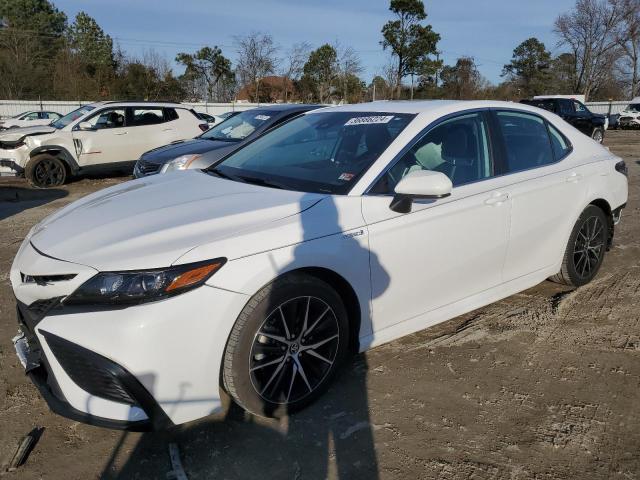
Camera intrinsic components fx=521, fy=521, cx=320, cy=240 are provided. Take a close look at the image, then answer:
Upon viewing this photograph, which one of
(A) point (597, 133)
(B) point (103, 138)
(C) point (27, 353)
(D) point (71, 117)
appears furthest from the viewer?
(A) point (597, 133)

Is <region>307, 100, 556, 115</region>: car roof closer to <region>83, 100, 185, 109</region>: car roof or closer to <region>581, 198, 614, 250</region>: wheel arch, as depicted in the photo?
<region>581, 198, 614, 250</region>: wheel arch

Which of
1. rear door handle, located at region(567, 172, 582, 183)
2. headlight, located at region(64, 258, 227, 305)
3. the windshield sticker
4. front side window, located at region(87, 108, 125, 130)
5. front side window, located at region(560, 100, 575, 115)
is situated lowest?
headlight, located at region(64, 258, 227, 305)

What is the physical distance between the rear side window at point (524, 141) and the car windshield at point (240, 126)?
4.98 m

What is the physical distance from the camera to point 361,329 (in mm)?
2969

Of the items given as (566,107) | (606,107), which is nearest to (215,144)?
(566,107)

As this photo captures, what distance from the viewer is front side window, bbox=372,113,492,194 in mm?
3189

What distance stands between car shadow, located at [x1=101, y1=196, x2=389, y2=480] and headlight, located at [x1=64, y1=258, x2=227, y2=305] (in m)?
0.49

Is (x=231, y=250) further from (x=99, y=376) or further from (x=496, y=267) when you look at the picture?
(x=496, y=267)

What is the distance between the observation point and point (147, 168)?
7.73m

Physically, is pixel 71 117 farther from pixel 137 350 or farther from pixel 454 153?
pixel 137 350

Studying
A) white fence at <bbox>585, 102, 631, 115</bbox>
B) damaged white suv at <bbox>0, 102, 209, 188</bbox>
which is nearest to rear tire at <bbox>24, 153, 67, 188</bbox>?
damaged white suv at <bbox>0, 102, 209, 188</bbox>

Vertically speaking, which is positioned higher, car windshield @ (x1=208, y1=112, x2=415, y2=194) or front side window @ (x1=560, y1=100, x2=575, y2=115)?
front side window @ (x1=560, y1=100, x2=575, y2=115)

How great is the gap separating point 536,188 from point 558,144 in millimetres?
676

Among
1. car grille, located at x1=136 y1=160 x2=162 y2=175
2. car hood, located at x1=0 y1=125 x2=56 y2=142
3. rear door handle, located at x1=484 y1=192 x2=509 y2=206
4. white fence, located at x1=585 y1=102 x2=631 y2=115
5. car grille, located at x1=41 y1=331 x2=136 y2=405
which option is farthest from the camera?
white fence, located at x1=585 y1=102 x2=631 y2=115
